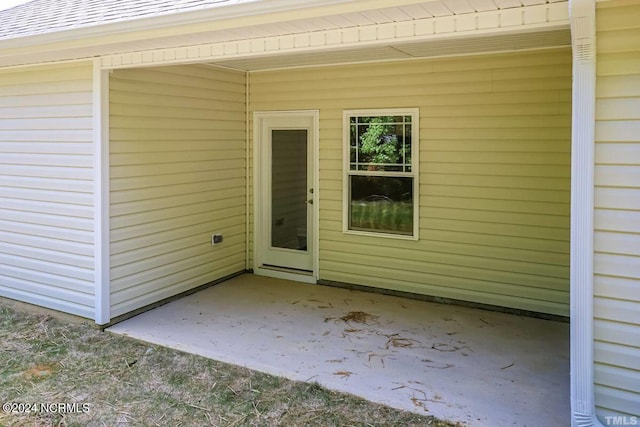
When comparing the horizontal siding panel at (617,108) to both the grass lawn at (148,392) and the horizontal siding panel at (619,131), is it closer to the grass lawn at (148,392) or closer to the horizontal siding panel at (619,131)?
the horizontal siding panel at (619,131)

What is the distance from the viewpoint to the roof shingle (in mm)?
3902

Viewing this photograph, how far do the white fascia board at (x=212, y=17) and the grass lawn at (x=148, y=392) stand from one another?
2586 mm

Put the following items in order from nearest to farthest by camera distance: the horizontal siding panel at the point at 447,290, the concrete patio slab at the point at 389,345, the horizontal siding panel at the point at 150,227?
the concrete patio slab at the point at 389,345
the horizontal siding panel at the point at 150,227
the horizontal siding panel at the point at 447,290

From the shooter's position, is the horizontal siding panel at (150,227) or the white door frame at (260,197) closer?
the horizontal siding panel at (150,227)

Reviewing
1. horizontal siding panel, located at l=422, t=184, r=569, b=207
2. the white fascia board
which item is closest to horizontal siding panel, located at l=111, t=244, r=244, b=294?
the white fascia board

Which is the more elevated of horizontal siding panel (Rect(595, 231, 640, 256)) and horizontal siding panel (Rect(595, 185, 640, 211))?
horizontal siding panel (Rect(595, 185, 640, 211))

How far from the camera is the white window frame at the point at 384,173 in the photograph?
5.62 m

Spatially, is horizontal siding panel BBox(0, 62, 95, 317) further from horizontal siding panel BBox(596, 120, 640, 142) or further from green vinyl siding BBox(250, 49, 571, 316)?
horizontal siding panel BBox(596, 120, 640, 142)

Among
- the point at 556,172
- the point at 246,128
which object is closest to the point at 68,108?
the point at 246,128

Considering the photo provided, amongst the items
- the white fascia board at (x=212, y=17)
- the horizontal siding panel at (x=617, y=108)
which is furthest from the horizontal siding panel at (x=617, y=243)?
the white fascia board at (x=212, y=17)

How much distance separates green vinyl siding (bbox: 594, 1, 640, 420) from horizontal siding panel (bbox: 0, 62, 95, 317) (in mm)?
4262

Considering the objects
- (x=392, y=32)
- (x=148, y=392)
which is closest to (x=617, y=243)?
(x=392, y=32)

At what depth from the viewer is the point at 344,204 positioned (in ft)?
20.2

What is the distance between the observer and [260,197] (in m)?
6.83
